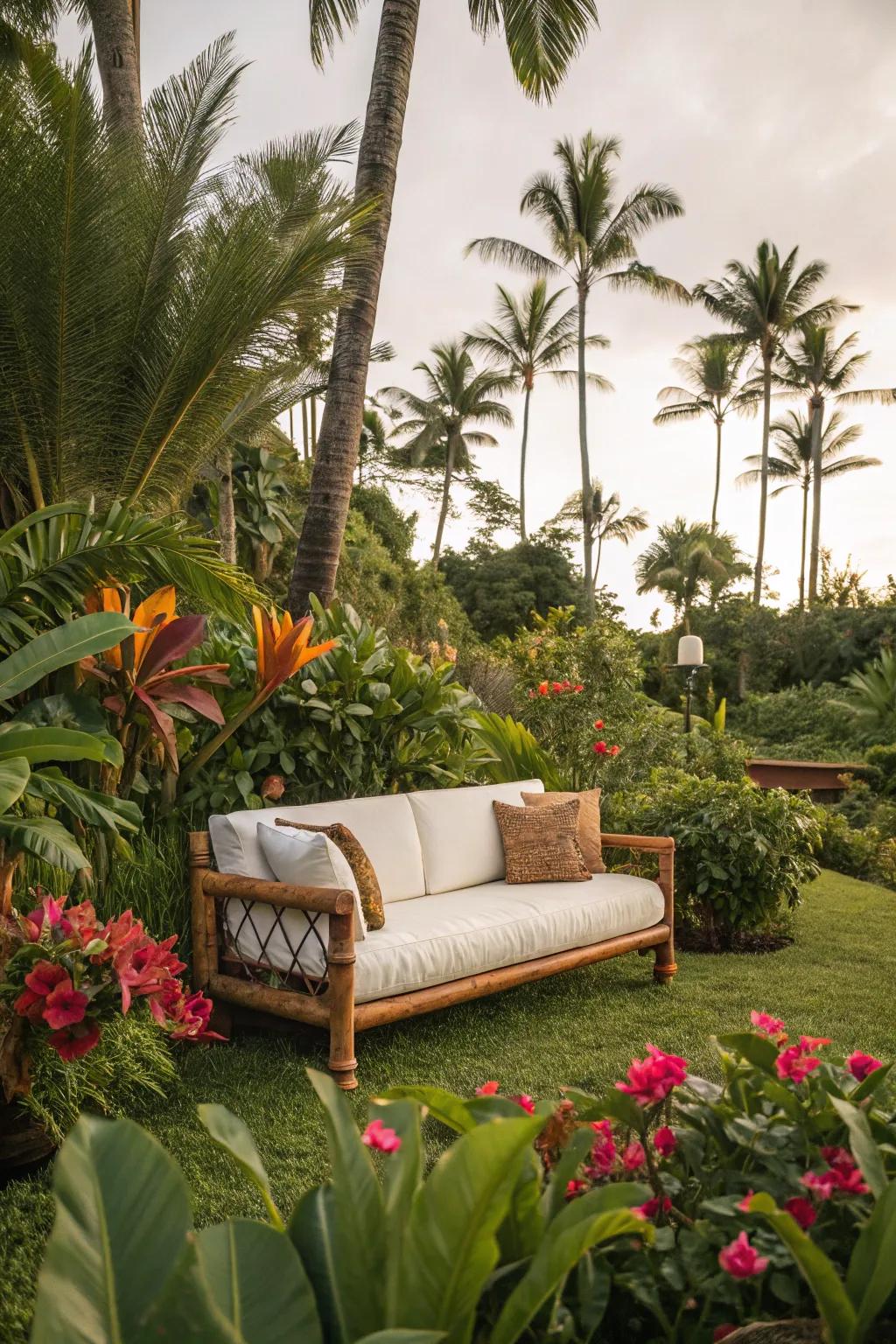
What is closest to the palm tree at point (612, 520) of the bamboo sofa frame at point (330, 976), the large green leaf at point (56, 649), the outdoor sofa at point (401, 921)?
A: the outdoor sofa at point (401, 921)

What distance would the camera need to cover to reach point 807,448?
26.5 m

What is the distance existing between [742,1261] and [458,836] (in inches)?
140

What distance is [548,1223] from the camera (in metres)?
1.27

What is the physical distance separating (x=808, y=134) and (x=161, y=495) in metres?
6.13

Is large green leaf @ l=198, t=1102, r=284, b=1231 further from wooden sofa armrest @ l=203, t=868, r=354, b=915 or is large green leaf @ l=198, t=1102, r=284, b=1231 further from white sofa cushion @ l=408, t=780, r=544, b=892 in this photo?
white sofa cushion @ l=408, t=780, r=544, b=892

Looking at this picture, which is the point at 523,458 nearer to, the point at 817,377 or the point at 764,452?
the point at 764,452

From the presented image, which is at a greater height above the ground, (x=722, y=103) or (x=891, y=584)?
(x=722, y=103)

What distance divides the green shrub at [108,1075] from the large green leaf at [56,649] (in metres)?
1.04


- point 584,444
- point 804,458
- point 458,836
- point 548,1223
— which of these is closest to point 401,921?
point 458,836

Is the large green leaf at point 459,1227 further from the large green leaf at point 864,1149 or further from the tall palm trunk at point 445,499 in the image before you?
the tall palm trunk at point 445,499

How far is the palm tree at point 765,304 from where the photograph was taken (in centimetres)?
2341

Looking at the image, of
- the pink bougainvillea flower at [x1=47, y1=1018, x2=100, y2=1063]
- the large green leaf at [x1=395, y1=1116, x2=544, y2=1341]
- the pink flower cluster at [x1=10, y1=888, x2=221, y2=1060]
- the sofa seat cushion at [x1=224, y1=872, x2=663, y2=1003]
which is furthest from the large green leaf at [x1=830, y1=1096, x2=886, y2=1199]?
the sofa seat cushion at [x1=224, y1=872, x2=663, y2=1003]

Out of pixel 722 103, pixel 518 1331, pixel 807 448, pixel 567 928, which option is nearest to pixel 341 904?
pixel 567 928

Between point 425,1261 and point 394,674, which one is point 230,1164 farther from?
point 394,674
